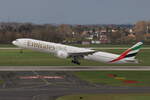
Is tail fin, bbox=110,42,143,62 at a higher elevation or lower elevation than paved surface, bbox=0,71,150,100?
higher

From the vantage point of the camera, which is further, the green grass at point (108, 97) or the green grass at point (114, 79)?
the green grass at point (114, 79)

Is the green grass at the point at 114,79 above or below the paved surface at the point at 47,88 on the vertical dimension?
below

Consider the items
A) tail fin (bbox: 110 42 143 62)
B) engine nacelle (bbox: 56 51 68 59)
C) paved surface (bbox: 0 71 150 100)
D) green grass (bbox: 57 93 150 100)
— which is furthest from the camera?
engine nacelle (bbox: 56 51 68 59)

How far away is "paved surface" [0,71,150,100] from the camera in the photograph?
138 ft

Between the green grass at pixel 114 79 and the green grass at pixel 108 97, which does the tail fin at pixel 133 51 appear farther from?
the green grass at pixel 108 97

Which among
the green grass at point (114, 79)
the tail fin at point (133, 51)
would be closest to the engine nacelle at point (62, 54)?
the green grass at point (114, 79)

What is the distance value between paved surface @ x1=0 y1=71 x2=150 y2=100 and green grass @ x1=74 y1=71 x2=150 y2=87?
Answer: 2.29 meters

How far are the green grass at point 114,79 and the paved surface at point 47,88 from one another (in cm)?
229

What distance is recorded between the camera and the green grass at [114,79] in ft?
174

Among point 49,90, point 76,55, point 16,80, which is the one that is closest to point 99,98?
point 49,90

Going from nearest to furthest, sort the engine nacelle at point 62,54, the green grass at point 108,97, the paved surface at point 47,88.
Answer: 1. the green grass at point 108,97
2. the paved surface at point 47,88
3. the engine nacelle at point 62,54

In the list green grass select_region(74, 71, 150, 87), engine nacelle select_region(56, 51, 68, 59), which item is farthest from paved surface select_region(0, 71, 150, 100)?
engine nacelle select_region(56, 51, 68, 59)

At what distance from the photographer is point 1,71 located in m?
65.4

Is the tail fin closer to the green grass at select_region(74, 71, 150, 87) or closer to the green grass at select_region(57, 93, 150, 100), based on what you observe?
the green grass at select_region(74, 71, 150, 87)
